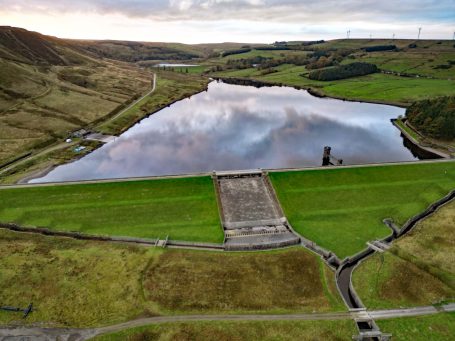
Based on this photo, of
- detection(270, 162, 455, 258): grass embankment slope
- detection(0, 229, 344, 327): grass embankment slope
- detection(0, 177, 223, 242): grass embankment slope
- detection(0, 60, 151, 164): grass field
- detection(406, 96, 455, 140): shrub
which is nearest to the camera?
detection(0, 229, 344, 327): grass embankment slope

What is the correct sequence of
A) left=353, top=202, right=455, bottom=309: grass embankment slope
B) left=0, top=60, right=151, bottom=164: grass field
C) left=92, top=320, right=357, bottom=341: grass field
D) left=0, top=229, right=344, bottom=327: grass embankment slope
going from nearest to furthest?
left=92, top=320, right=357, bottom=341: grass field → left=0, top=229, right=344, bottom=327: grass embankment slope → left=353, top=202, right=455, bottom=309: grass embankment slope → left=0, top=60, right=151, bottom=164: grass field

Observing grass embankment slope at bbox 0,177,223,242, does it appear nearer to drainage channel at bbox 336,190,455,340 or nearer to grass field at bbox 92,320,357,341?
grass field at bbox 92,320,357,341

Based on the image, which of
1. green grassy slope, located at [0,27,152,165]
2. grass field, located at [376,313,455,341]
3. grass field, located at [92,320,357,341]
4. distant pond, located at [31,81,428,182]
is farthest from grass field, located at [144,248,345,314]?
green grassy slope, located at [0,27,152,165]

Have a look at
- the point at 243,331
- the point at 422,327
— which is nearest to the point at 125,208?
the point at 243,331

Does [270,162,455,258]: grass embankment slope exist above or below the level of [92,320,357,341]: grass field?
above

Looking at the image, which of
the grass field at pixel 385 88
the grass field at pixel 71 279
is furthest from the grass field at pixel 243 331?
the grass field at pixel 385 88

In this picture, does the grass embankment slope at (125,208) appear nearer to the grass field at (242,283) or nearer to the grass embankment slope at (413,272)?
the grass field at (242,283)

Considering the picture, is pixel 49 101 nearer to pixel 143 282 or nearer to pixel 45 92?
pixel 45 92
